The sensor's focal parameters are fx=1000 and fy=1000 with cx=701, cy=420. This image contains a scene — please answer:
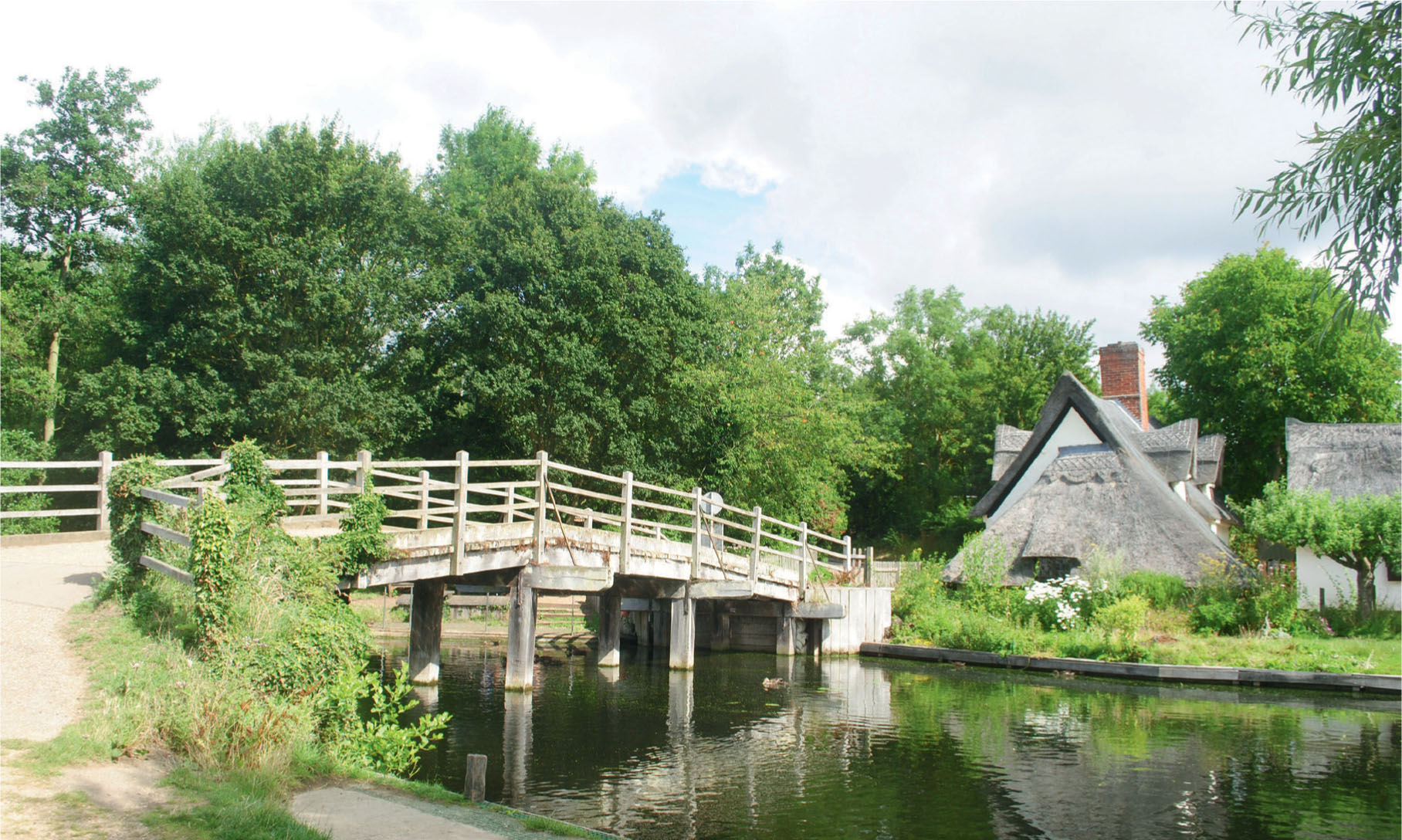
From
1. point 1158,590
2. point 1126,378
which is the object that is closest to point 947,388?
point 1126,378

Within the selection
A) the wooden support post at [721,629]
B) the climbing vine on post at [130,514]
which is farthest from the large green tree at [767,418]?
the climbing vine on post at [130,514]

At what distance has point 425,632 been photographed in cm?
1900

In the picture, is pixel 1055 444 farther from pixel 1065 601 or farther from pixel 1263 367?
pixel 1263 367

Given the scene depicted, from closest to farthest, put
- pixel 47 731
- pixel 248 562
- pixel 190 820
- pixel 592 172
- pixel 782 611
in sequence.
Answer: pixel 190 820, pixel 47 731, pixel 248 562, pixel 782 611, pixel 592 172

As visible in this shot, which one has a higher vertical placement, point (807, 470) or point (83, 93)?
point (83, 93)

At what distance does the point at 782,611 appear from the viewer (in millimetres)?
27359

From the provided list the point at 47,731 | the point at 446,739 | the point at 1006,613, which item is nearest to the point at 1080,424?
the point at 1006,613

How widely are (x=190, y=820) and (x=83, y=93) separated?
121ft

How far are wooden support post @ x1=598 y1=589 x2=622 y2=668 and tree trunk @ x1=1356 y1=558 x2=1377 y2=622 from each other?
1819 cm

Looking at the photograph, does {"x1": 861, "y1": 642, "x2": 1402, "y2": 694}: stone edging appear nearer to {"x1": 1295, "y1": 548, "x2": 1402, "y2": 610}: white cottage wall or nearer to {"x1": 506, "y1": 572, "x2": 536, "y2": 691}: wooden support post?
{"x1": 1295, "y1": 548, "x2": 1402, "y2": 610}: white cottage wall

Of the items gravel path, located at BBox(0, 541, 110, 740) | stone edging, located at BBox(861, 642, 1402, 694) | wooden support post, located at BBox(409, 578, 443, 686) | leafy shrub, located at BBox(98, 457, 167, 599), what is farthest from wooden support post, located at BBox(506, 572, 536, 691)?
stone edging, located at BBox(861, 642, 1402, 694)

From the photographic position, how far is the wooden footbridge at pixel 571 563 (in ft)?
54.1

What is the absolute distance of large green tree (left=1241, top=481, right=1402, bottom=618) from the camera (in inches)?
939

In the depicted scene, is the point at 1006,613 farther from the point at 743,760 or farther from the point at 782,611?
the point at 743,760
